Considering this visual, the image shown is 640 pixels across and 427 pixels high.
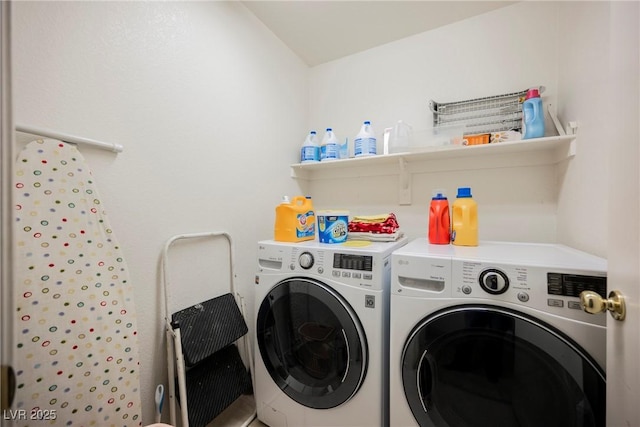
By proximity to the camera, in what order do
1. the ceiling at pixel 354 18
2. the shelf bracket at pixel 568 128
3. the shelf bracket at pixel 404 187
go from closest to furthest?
the shelf bracket at pixel 568 128
the ceiling at pixel 354 18
the shelf bracket at pixel 404 187

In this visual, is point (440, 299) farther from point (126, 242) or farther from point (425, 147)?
point (126, 242)

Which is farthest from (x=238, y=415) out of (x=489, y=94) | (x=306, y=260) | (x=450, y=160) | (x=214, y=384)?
(x=489, y=94)

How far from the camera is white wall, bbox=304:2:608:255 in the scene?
1.08 meters

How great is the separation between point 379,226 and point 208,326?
100 centimetres

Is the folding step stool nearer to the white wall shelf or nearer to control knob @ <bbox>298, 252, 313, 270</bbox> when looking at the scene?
control knob @ <bbox>298, 252, 313, 270</bbox>

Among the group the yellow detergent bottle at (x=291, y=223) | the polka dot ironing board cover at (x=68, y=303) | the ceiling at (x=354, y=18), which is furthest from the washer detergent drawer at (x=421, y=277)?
the ceiling at (x=354, y=18)

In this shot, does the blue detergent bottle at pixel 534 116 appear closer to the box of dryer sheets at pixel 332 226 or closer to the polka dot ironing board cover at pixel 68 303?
the box of dryer sheets at pixel 332 226

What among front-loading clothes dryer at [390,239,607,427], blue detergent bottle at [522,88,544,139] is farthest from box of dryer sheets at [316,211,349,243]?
blue detergent bottle at [522,88,544,139]

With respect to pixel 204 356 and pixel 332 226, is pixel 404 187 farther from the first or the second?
pixel 204 356

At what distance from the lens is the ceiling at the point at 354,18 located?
1496 millimetres

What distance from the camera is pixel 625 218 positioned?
1.83 ft

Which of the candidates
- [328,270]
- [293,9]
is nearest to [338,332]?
[328,270]

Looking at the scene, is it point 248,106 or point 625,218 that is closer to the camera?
point 625,218

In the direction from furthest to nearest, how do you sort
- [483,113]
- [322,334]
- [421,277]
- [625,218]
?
[483,113], [322,334], [421,277], [625,218]
